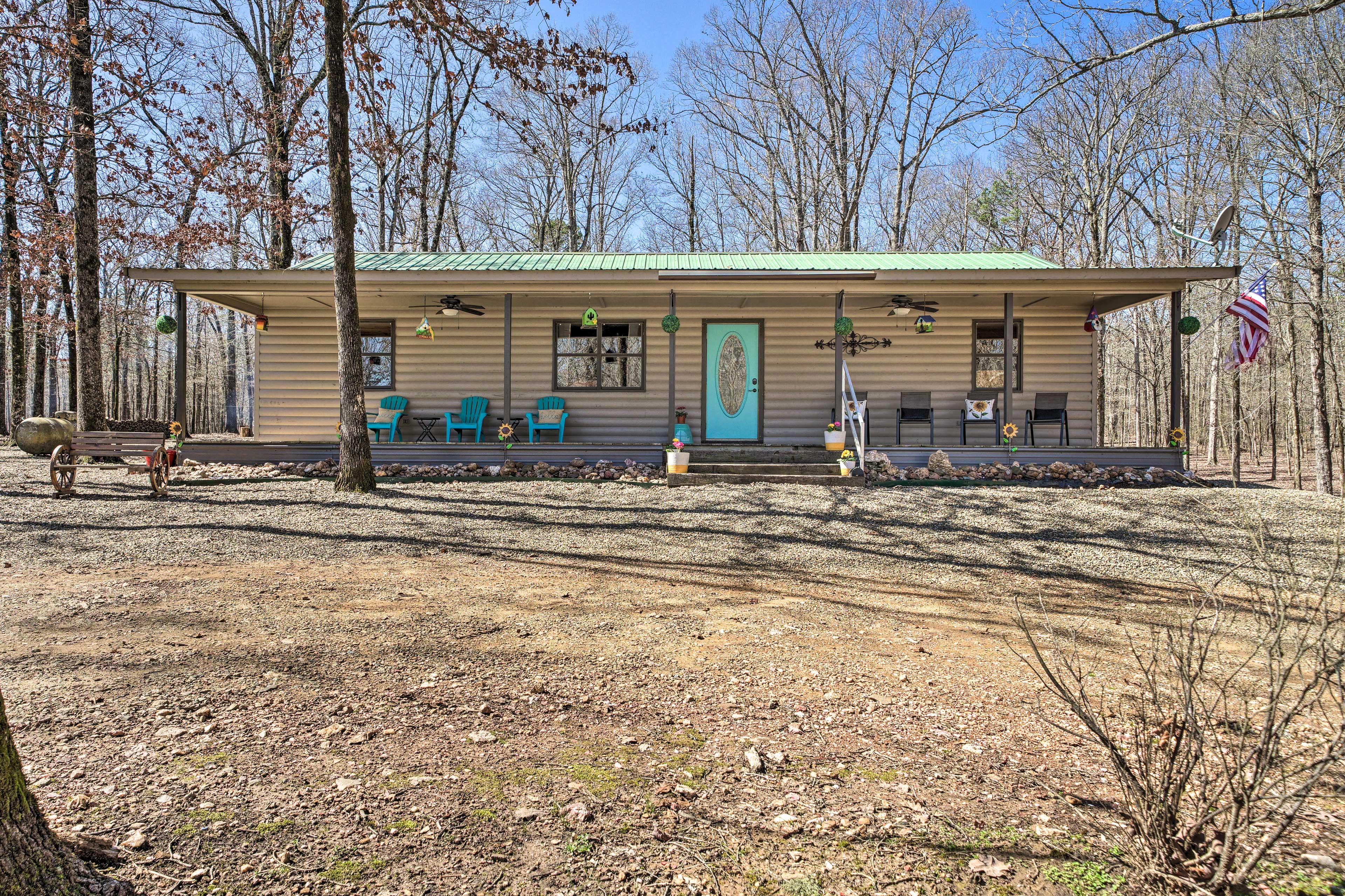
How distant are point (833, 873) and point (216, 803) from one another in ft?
6.34

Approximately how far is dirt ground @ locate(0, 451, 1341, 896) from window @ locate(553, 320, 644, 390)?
602 centimetres

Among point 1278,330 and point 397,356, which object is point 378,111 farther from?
point 1278,330

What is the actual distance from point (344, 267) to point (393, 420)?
401 cm

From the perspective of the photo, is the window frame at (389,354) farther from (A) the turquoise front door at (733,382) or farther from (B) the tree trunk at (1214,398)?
(B) the tree trunk at (1214,398)

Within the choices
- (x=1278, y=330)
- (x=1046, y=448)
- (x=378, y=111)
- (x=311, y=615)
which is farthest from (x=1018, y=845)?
(x=1278, y=330)

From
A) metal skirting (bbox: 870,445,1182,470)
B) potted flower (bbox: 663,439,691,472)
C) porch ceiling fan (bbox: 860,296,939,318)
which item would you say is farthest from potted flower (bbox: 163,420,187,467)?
porch ceiling fan (bbox: 860,296,939,318)

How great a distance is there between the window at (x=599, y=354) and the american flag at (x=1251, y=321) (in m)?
8.70

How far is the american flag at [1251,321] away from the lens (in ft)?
29.1

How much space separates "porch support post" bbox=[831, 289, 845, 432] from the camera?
10969 millimetres

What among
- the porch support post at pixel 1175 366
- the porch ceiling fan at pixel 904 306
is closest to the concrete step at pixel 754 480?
the porch ceiling fan at pixel 904 306

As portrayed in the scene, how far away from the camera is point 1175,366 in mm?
10250

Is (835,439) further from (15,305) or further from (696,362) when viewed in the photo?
(15,305)

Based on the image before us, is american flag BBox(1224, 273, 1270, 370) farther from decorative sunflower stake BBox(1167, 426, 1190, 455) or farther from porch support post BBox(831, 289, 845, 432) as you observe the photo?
porch support post BBox(831, 289, 845, 432)

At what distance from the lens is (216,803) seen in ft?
7.16
